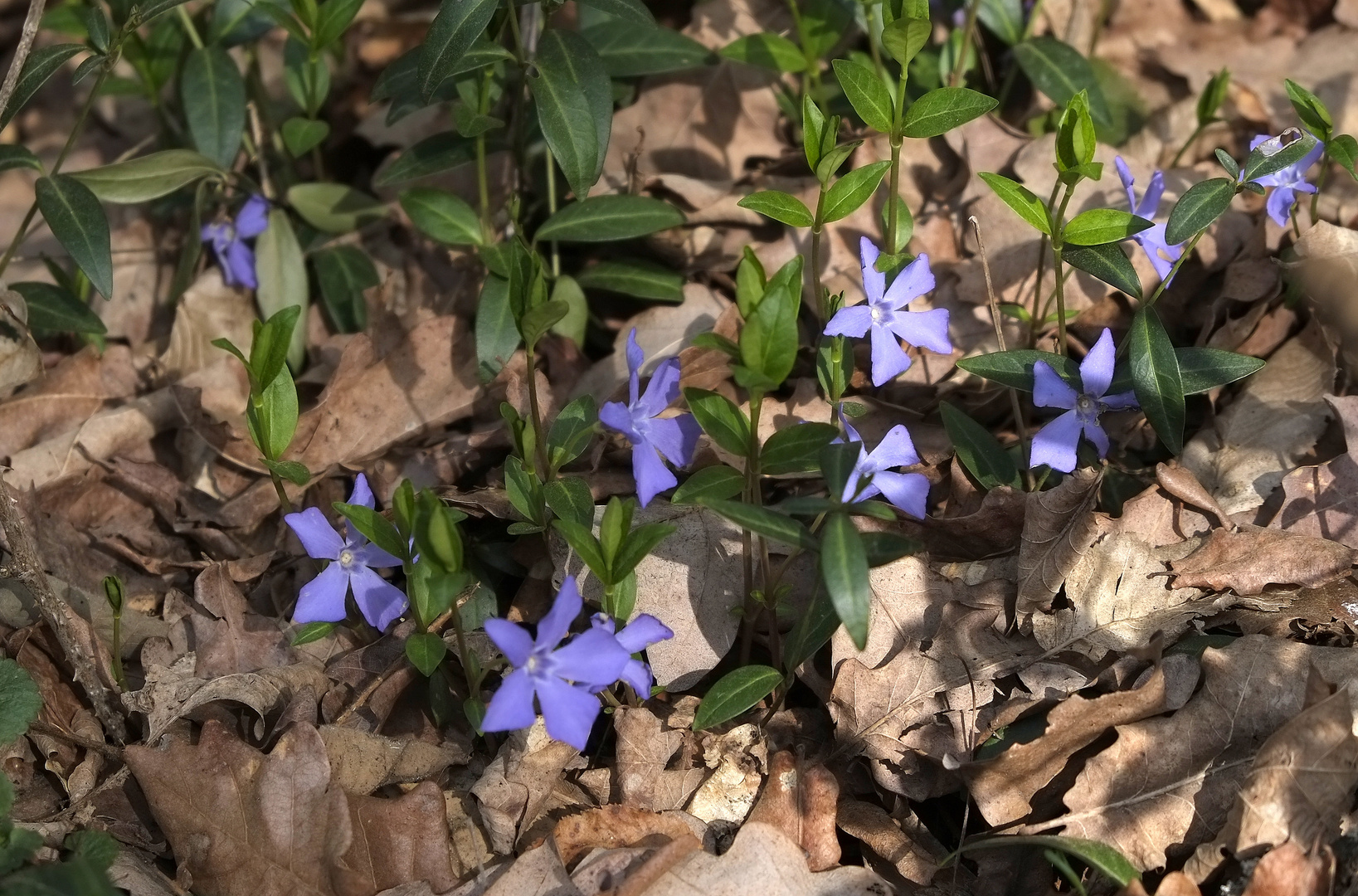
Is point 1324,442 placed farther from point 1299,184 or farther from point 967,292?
point 967,292

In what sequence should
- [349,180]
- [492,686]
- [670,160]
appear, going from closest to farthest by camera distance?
1. [492,686]
2. [670,160]
3. [349,180]

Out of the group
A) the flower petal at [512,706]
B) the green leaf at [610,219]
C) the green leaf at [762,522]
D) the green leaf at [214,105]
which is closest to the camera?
the flower petal at [512,706]

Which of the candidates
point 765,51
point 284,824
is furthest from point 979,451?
point 284,824

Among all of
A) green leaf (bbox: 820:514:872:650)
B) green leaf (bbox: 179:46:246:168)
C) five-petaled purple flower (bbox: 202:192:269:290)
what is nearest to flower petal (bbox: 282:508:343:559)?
green leaf (bbox: 820:514:872:650)

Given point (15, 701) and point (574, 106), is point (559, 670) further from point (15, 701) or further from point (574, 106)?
point (574, 106)

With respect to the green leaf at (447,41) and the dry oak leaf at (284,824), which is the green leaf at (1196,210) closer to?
the green leaf at (447,41)

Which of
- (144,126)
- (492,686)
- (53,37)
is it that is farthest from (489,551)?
(53,37)

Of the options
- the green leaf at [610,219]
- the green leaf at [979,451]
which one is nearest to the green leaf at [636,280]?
the green leaf at [610,219]
